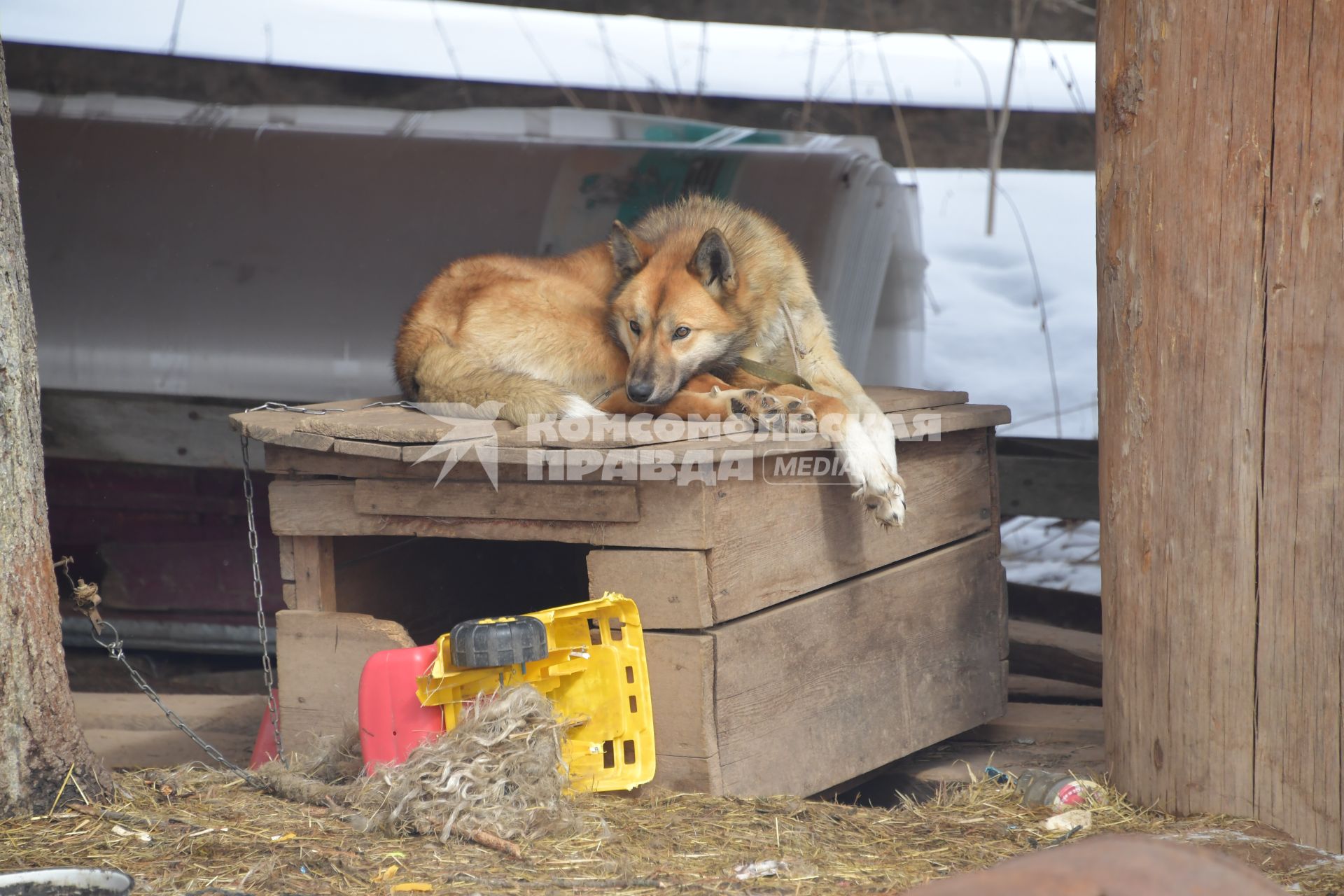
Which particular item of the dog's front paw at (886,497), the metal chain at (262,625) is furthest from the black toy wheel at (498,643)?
the dog's front paw at (886,497)

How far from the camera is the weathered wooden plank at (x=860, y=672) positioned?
9.11 ft

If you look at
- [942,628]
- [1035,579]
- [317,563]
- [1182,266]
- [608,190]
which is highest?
[608,190]

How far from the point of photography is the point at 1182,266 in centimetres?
258

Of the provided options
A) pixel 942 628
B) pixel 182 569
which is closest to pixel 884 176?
pixel 942 628

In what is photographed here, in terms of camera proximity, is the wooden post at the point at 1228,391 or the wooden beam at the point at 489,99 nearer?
the wooden post at the point at 1228,391

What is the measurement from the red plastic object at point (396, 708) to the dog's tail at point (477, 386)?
0.71 m

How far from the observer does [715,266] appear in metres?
3.53

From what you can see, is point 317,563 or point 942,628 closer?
point 317,563

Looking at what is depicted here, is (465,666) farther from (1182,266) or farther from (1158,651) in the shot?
(1182,266)

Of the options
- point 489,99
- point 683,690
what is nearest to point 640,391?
point 683,690

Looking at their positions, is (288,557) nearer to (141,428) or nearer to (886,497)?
(886,497)

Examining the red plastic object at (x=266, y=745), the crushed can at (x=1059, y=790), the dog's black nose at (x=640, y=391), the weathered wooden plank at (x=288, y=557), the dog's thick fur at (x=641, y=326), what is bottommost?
the crushed can at (x=1059, y=790)

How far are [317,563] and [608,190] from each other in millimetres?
2995

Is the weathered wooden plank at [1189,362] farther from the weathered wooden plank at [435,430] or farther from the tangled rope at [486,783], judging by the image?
the tangled rope at [486,783]
